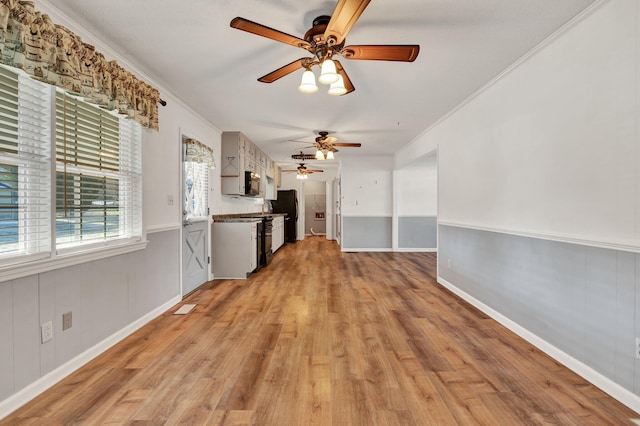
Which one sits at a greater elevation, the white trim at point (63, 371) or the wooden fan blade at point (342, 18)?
the wooden fan blade at point (342, 18)

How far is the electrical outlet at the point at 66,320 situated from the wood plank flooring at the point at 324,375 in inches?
13.0

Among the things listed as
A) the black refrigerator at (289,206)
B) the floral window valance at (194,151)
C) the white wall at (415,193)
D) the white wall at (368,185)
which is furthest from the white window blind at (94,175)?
the black refrigerator at (289,206)

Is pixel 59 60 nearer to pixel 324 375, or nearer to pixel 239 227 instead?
pixel 324 375

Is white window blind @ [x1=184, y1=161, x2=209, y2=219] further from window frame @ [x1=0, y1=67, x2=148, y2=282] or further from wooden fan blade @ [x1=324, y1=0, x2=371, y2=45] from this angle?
wooden fan blade @ [x1=324, y1=0, x2=371, y2=45]

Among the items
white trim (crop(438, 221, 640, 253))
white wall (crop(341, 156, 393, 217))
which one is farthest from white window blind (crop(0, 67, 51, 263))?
white wall (crop(341, 156, 393, 217))

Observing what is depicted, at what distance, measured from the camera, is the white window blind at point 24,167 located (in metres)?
1.63

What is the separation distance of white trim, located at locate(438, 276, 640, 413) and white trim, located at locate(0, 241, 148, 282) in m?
3.48

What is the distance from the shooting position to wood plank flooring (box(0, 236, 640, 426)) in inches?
61.8

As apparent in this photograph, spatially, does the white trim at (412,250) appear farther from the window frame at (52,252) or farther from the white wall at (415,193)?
the window frame at (52,252)

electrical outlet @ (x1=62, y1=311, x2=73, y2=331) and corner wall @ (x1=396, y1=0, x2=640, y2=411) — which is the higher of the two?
corner wall @ (x1=396, y1=0, x2=640, y2=411)

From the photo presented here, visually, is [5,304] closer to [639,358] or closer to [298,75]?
[298,75]

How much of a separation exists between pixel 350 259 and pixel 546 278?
4097mm

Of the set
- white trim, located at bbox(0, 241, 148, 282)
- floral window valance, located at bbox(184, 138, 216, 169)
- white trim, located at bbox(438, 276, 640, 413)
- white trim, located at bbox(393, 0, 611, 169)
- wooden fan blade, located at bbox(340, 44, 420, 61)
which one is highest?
white trim, located at bbox(393, 0, 611, 169)

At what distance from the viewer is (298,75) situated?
2848 mm
